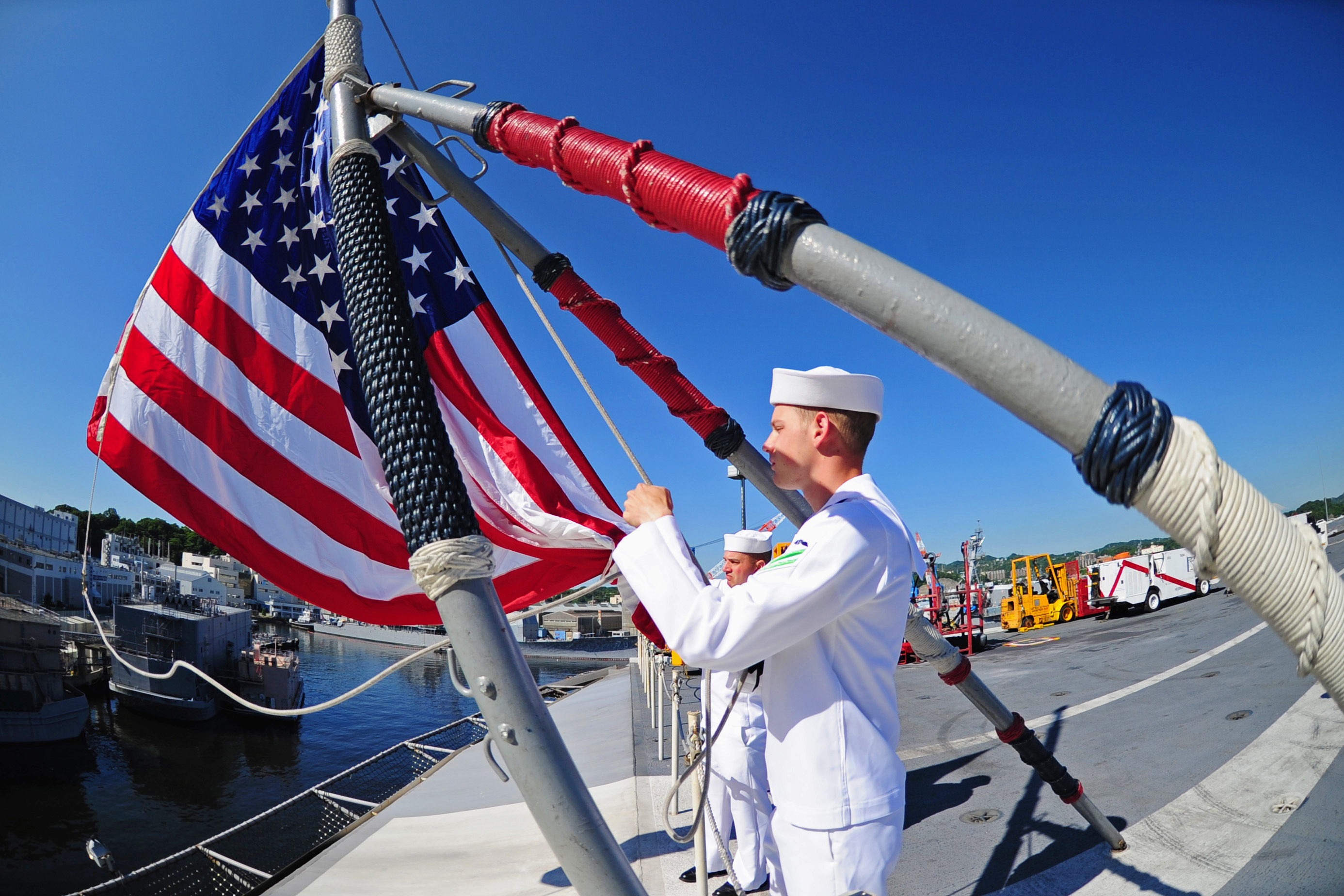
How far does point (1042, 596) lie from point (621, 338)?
81.1ft

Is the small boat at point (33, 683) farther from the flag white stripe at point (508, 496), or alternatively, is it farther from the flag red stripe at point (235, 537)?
the flag white stripe at point (508, 496)

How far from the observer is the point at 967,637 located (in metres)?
17.1

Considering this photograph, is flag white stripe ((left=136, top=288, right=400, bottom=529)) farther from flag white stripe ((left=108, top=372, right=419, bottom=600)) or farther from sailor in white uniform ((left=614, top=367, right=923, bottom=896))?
sailor in white uniform ((left=614, top=367, right=923, bottom=896))

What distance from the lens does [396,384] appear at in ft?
5.75

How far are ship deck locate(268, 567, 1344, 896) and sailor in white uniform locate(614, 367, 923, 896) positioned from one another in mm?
2884

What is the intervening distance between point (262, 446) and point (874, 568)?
359 cm

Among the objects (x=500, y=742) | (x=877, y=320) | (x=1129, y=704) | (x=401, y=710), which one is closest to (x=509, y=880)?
(x=500, y=742)

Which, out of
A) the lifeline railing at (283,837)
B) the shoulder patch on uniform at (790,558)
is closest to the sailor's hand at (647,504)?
the shoulder patch on uniform at (790,558)

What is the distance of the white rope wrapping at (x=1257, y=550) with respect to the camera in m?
0.89

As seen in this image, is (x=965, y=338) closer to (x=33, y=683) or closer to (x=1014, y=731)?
(x=1014, y=731)

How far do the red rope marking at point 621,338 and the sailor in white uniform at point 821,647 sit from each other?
98 cm

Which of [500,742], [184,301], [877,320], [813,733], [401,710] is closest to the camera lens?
[877,320]

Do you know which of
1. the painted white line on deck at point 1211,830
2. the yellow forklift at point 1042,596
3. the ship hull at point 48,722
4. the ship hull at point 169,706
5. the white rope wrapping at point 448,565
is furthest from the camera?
the ship hull at point 169,706

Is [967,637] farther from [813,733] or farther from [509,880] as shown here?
[813,733]
